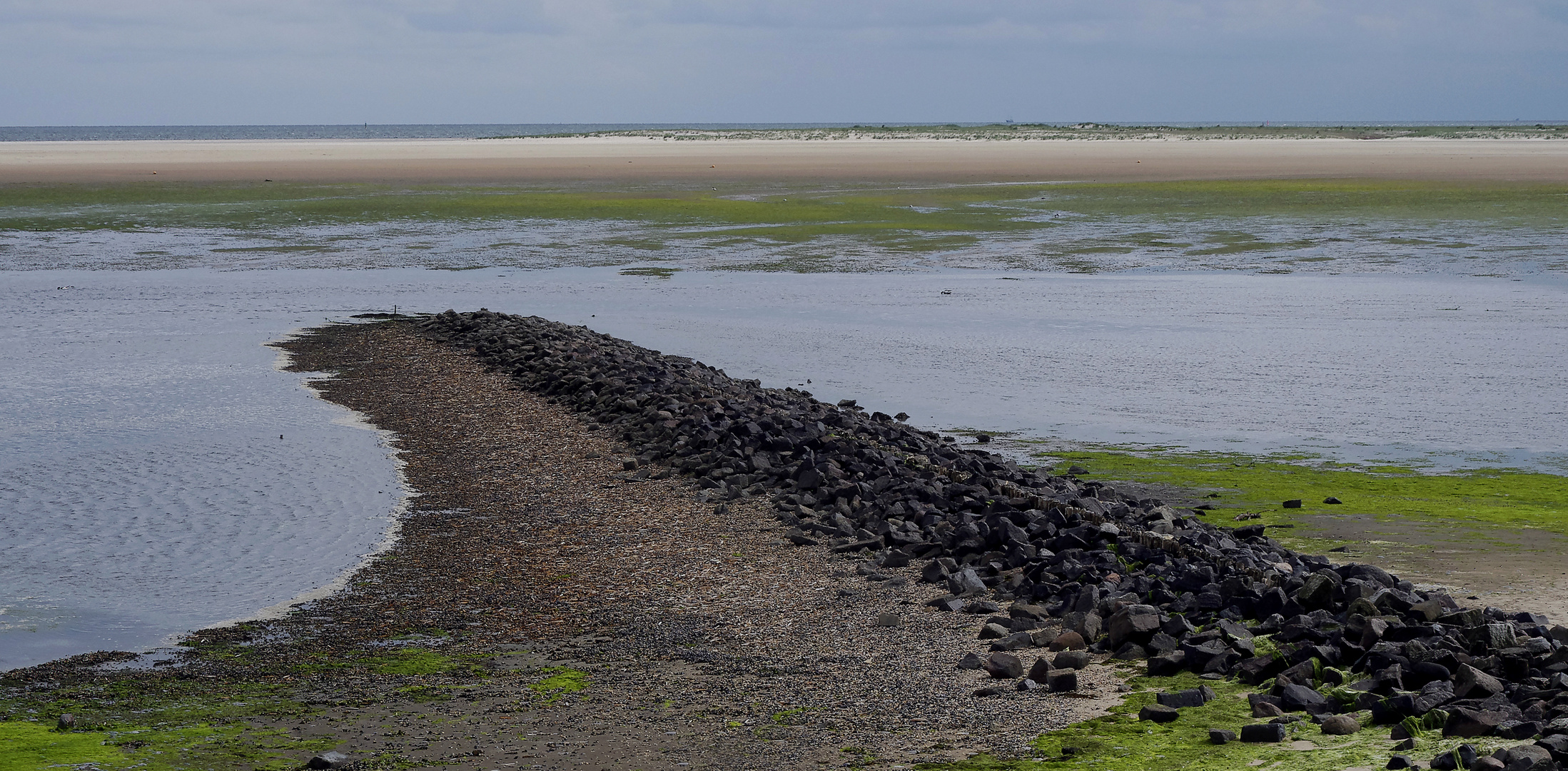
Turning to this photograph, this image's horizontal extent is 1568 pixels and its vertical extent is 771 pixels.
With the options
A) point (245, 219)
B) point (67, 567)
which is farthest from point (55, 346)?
point (245, 219)

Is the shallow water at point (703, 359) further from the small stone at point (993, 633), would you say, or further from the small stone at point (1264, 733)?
the small stone at point (1264, 733)

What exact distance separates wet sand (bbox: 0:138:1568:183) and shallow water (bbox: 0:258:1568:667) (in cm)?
3847

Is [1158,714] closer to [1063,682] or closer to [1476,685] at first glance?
[1063,682]

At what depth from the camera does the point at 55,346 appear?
21094 mm

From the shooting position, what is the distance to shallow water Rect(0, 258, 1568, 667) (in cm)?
1022

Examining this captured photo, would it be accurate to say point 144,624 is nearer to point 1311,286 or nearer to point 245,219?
point 1311,286

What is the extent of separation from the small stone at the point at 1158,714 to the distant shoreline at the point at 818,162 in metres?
59.5

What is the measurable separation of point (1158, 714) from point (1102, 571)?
2.43 m

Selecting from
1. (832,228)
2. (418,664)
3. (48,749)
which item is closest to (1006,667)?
(418,664)

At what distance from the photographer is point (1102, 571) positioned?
8930 millimetres

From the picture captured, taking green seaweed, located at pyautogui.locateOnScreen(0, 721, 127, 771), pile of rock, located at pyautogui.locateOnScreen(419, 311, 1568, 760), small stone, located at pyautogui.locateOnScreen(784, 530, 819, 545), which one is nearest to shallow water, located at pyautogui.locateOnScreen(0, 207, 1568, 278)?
pile of rock, located at pyautogui.locateOnScreen(419, 311, 1568, 760)

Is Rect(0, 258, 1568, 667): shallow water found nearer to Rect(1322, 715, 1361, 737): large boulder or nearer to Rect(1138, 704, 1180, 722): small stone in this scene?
Rect(1138, 704, 1180, 722): small stone

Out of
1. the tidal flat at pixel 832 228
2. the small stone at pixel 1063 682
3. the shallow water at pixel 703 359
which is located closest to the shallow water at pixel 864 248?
the tidal flat at pixel 832 228

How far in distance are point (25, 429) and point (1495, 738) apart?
14041 mm
